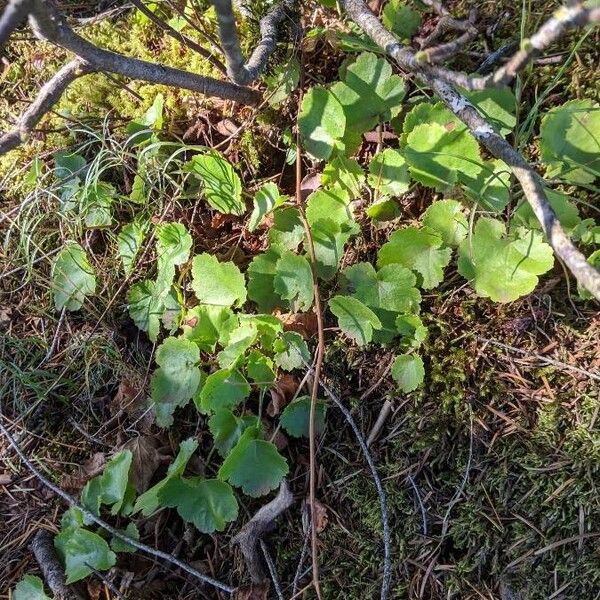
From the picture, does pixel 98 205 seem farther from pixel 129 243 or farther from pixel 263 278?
pixel 263 278

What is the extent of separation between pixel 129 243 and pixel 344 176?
71 centimetres

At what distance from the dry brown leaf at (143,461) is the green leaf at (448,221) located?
3.29 feet

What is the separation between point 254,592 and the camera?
1.59m

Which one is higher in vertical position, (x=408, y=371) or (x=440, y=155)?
(x=440, y=155)

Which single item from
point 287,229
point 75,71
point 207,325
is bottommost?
point 207,325

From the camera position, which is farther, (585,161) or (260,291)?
(260,291)

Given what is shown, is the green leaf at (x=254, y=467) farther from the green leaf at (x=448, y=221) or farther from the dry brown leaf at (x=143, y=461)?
the green leaf at (x=448, y=221)

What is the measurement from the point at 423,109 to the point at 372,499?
1.03m

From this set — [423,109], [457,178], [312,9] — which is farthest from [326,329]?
[312,9]

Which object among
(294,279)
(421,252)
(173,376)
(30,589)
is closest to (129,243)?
(173,376)

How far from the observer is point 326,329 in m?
1.68

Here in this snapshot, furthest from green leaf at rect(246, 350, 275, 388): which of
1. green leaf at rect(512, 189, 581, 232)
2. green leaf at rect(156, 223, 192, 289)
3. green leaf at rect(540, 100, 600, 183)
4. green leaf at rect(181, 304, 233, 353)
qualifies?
green leaf at rect(540, 100, 600, 183)

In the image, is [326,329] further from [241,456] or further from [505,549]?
[505,549]

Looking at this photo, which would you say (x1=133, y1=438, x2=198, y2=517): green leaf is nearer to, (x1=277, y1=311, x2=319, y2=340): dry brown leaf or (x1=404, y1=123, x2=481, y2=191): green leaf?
(x1=277, y1=311, x2=319, y2=340): dry brown leaf
